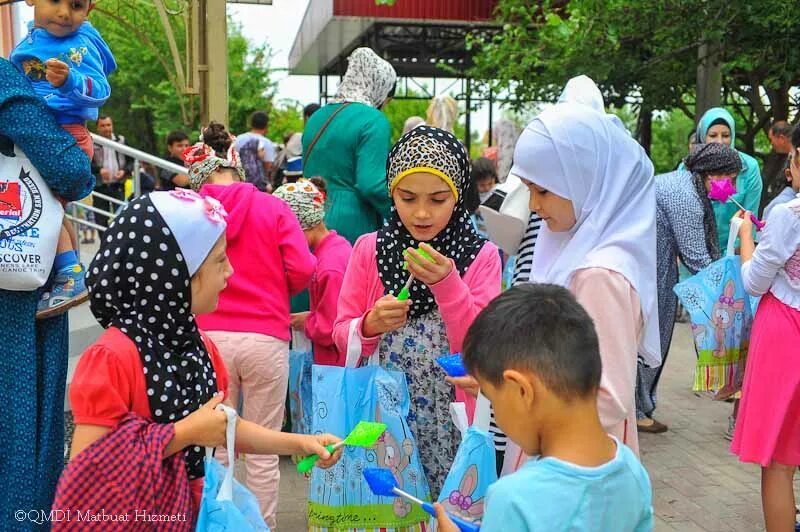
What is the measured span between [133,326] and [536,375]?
1.09 meters

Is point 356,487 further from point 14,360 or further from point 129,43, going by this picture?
point 129,43

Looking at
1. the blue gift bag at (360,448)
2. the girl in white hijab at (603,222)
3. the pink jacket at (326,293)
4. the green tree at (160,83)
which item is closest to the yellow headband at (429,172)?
the girl in white hijab at (603,222)

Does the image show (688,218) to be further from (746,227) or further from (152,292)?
(152,292)

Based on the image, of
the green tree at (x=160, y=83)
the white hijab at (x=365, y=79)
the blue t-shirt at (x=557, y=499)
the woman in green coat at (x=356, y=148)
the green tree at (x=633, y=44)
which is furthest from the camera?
the green tree at (x=160, y=83)

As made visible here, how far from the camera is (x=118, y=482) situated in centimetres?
212

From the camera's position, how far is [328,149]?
481cm

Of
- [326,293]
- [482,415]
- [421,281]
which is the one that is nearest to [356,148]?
[326,293]

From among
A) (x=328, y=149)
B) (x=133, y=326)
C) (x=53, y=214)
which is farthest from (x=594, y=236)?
(x=328, y=149)

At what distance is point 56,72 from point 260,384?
5.80ft

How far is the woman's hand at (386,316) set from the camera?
2906mm

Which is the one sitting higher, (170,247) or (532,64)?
(532,64)

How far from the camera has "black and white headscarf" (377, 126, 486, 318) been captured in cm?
302

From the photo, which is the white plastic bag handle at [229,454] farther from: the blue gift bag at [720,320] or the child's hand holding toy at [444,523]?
the blue gift bag at [720,320]

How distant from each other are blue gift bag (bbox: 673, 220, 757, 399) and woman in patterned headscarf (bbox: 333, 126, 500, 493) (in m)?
1.99
